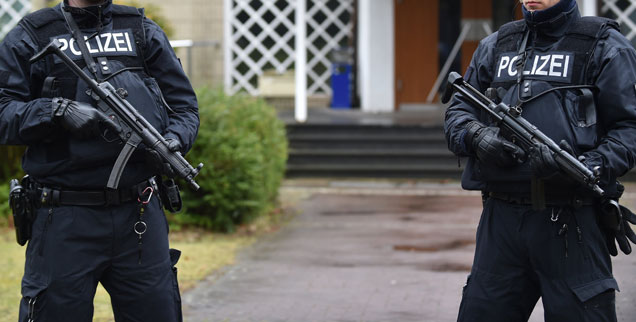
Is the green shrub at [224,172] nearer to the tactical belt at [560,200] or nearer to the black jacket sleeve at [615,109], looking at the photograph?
the tactical belt at [560,200]

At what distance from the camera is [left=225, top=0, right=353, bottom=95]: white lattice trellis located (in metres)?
16.7

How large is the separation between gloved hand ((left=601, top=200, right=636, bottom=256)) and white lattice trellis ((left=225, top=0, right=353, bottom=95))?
12.6 metres

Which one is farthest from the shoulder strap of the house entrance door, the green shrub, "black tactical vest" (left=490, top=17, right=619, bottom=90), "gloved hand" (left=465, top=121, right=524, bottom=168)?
the house entrance door

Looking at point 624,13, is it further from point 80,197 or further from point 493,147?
point 80,197

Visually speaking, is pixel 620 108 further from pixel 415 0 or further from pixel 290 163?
pixel 415 0

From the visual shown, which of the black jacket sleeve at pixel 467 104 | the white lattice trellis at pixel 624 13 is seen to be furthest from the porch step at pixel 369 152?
the black jacket sleeve at pixel 467 104

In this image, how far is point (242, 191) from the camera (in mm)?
9000

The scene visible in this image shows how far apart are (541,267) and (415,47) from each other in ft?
43.6

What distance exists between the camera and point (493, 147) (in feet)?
12.4

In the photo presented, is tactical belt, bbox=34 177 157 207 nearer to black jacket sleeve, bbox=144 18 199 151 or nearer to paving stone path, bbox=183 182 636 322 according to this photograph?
black jacket sleeve, bbox=144 18 199 151

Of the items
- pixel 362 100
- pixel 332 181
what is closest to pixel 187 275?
pixel 332 181

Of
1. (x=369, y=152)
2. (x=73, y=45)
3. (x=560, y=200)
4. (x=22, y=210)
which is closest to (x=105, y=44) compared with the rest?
(x=73, y=45)

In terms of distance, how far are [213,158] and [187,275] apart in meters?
1.64

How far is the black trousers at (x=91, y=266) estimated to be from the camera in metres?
3.89
